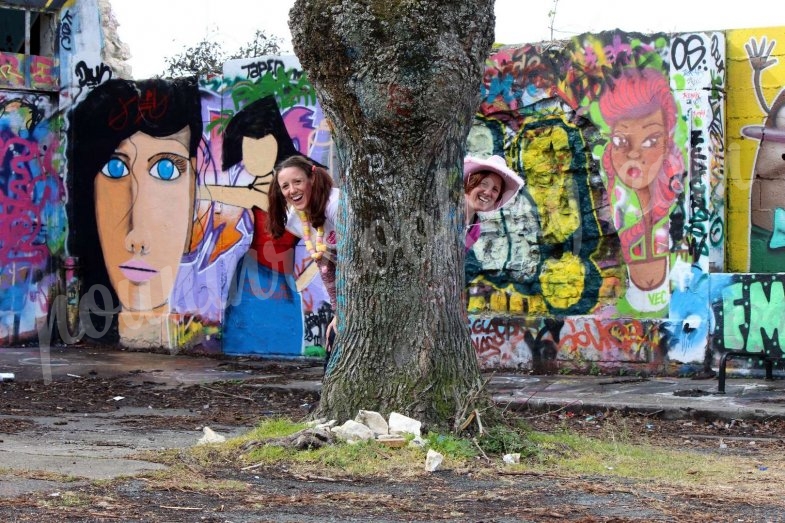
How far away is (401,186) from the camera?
6.70m

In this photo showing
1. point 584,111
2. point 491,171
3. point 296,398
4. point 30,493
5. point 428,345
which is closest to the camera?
point 30,493

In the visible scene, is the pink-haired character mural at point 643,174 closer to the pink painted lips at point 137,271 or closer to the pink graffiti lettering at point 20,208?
the pink painted lips at point 137,271

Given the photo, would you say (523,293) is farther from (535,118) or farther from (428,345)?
(428,345)

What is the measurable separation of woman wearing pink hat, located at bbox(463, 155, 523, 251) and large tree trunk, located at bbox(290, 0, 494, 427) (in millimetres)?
562

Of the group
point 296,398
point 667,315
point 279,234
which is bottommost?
point 296,398

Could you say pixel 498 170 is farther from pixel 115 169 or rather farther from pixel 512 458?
pixel 115 169

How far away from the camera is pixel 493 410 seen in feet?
22.2

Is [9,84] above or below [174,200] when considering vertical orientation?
above

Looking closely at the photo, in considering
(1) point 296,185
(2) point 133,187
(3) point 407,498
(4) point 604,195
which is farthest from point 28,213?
(3) point 407,498

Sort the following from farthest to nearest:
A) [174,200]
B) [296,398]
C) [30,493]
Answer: [174,200] < [296,398] < [30,493]

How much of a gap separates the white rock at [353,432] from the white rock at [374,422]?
2.5 inches

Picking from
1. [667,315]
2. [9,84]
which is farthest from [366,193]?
[9,84]

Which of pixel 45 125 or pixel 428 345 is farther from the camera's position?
pixel 45 125

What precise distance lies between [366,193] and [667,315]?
5.69 meters
